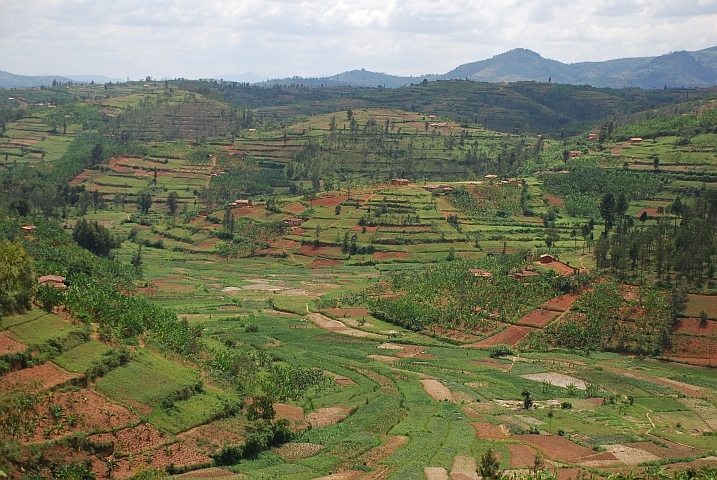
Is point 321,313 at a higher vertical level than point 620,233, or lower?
lower

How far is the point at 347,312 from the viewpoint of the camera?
74.6m

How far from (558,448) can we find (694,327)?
1024 inches

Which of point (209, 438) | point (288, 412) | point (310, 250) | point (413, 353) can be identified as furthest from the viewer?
point (310, 250)

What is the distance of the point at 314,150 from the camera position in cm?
16050

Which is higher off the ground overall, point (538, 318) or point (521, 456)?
point (538, 318)

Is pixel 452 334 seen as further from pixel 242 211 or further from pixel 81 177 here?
pixel 81 177

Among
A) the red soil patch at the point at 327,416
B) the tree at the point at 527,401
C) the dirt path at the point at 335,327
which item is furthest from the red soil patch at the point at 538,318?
the red soil patch at the point at 327,416

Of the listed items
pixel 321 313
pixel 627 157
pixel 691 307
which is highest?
pixel 627 157

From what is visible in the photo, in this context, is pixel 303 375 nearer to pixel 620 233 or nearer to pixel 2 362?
pixel 2 362

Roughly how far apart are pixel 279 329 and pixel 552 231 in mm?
45722

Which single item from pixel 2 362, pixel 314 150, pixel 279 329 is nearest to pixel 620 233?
pixel 279 329

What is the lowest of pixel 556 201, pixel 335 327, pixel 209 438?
pixel 335 327

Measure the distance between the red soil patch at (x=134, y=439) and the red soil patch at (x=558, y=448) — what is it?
18.6 meters

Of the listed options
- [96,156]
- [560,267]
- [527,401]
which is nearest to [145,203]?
[96,156]
